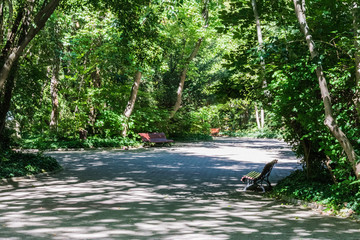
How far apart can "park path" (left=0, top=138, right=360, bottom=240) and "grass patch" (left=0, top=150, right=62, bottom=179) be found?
58 centimetres

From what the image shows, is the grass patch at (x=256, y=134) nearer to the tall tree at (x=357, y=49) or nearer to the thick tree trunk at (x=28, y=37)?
the thick tree trunk at (x=28, y=37)

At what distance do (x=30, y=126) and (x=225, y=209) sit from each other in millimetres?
22534

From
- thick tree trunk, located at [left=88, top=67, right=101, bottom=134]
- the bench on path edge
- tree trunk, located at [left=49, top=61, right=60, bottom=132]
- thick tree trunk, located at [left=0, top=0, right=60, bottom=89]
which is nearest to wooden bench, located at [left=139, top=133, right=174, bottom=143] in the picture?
the bench on path edge

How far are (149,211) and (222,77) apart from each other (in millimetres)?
5353

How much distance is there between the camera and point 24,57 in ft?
47.3

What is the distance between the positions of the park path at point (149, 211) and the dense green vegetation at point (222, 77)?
1338 mm

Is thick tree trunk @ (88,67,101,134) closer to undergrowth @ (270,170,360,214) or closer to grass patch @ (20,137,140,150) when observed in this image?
grass patch @ (20,137,140,150)

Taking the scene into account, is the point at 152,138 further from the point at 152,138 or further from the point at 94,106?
the point at 94,106

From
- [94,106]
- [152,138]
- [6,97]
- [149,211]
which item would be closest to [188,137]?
[152,138]

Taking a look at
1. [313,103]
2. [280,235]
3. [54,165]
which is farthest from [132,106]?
[280,235]

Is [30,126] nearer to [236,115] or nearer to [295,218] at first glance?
[295,218]

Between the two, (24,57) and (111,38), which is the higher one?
(111,38)

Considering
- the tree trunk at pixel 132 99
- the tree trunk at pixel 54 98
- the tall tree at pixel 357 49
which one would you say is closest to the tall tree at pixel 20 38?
the tall tree at pixel 357 49

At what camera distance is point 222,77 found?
11219 mm
